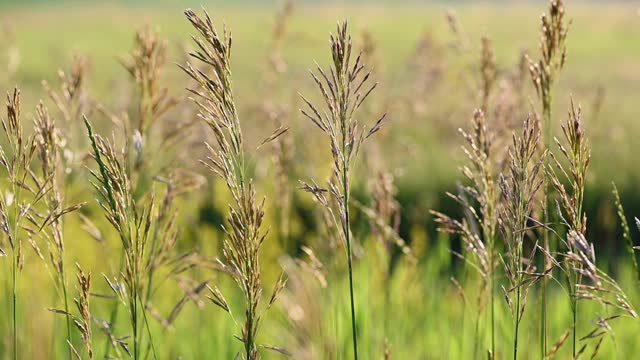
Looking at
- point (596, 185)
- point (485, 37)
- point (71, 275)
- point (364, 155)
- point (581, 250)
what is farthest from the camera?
point (596, 185)

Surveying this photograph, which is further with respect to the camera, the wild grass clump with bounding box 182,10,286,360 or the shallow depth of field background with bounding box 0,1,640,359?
the shallow depth of field background with bounding box 0,1,640,359

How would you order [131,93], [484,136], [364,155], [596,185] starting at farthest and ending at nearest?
[596,185]
[131,93]
[364,155]
[484,136]

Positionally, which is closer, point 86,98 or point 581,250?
point 581,250

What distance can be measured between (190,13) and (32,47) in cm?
1725

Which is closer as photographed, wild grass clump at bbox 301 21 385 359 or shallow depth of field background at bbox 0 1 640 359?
wild grass clump at bbox 301 21 385 359

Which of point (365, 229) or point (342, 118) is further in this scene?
point (365, 229)

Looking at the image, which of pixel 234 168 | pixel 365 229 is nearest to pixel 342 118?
pixel 234 168

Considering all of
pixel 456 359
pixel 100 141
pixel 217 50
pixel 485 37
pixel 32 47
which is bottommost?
pixel 456 359

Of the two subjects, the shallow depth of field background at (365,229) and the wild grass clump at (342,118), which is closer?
the wild grass clump at (342,118)

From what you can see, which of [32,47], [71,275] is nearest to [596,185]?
[71,275]

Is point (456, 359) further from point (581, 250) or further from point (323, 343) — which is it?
point (581, 250)

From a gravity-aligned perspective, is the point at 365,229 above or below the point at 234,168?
below

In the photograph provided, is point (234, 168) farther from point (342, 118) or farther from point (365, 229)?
point (365, 229)

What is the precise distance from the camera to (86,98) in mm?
2262
